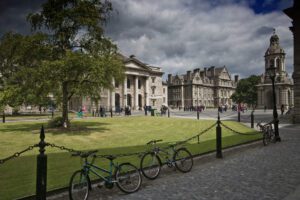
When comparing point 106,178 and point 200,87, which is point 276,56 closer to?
point 200,87

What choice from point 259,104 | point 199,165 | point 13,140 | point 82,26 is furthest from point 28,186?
point 259,104

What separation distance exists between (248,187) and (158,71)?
3418 inches

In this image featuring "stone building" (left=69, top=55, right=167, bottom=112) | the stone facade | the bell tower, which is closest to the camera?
the stone facade

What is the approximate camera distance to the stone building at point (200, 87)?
12006 cm

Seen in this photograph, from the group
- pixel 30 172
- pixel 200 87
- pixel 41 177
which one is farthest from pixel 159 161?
pixel 200 87

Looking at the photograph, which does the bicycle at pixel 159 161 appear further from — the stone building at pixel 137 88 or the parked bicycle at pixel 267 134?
the stone building at pixel 137 88

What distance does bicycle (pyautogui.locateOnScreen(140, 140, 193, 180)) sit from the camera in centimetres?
820

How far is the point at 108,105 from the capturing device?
7662cm

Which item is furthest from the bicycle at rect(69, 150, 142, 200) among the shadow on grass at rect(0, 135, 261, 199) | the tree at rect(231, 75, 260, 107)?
the tree at rect(231, 75, 260, 107)

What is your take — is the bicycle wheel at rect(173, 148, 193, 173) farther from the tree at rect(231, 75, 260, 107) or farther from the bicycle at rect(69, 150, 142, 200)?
the tree at rect(231, 75, 260, 107)

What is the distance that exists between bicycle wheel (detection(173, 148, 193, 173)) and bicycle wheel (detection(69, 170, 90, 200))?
3.49m

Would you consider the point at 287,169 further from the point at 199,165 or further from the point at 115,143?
the point at 115,143

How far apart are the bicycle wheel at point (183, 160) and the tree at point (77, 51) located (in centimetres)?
1136

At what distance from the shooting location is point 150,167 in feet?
27.0
